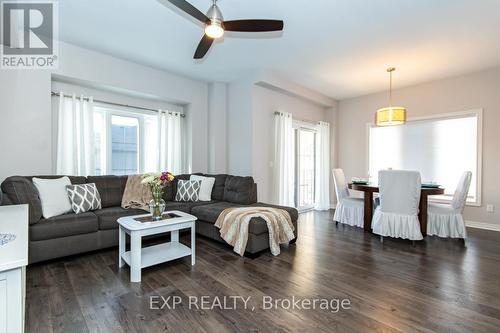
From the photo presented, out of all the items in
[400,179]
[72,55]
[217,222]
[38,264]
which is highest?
[72,55]

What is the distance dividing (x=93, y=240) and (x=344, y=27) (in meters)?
3.94

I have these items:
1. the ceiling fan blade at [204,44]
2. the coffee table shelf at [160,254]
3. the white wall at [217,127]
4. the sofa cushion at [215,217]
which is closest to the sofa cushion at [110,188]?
the sofa cushion at [215,217]

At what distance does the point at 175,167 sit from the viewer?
4730mm

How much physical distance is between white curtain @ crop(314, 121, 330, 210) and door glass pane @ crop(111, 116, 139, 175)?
4.01m

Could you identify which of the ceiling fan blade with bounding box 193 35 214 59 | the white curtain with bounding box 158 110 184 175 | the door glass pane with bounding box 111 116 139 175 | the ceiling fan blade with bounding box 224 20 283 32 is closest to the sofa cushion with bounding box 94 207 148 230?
the door glass pane with bounding box 111 116 139 175

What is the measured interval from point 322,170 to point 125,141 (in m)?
4.30

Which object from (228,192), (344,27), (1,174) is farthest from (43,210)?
(344,27)

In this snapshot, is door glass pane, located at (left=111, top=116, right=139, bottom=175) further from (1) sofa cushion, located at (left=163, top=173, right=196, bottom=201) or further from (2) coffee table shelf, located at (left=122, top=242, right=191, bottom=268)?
(2) coffee table shelf, located at (left=122, top=242, right=191, bottom=268)

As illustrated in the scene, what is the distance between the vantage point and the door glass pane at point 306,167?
5639mm

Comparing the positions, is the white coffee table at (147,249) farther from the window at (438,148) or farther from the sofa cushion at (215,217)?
the window at (438,148)

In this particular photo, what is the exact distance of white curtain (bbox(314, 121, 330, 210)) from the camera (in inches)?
233

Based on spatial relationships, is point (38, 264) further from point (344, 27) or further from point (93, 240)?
point (344, 27)

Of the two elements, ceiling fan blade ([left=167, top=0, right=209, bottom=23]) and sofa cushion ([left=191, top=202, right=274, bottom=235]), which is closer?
ceiling fan blade ([left=167, top=0, right=209, bottom=23])

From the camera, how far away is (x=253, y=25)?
7.60ft
